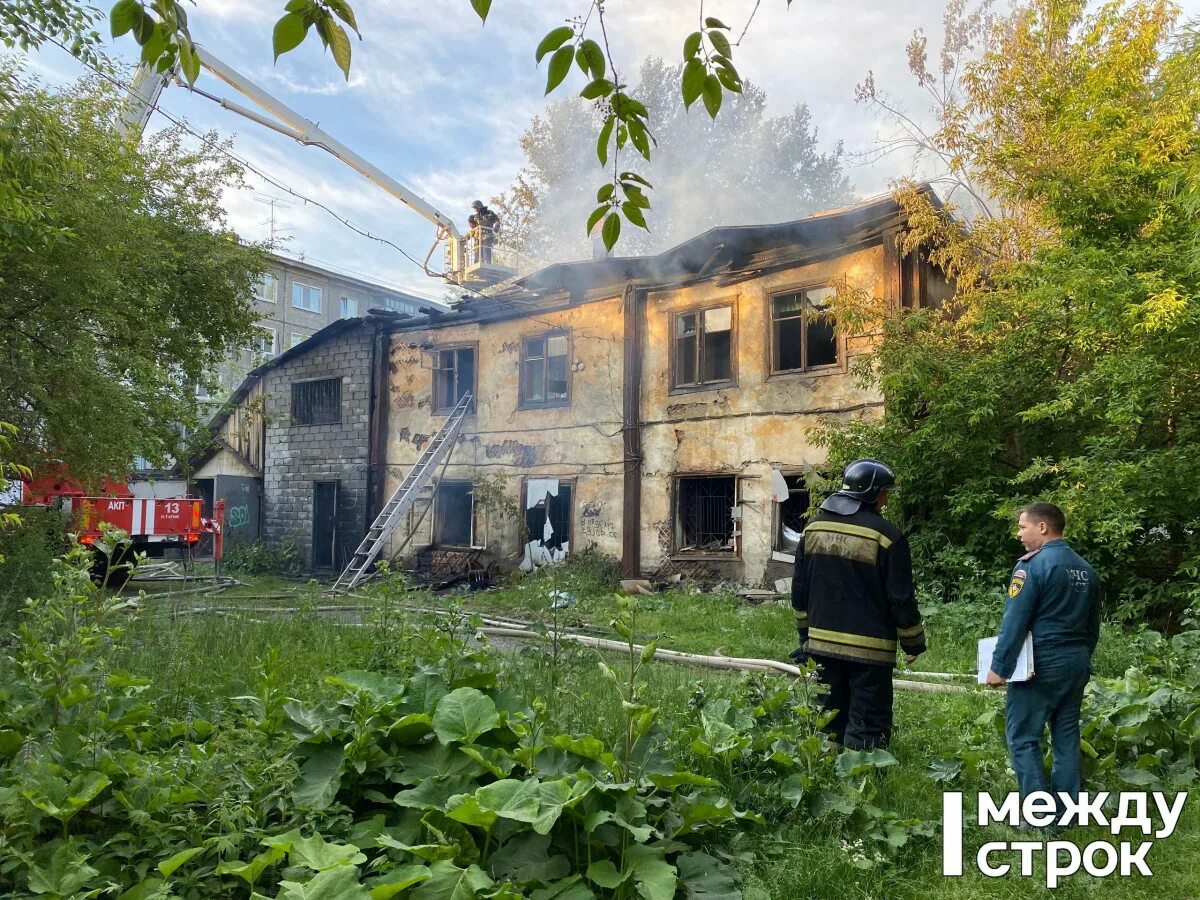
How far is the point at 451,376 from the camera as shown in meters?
18.2

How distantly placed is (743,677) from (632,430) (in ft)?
31.5

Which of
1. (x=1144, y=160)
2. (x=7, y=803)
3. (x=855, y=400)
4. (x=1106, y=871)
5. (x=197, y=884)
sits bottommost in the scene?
(x=1106, y=871)

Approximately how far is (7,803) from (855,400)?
1156cm

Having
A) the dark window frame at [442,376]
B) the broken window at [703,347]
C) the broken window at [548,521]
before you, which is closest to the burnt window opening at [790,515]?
the broken window at [703,347]

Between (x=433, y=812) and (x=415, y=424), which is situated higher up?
(x=415, y=424)

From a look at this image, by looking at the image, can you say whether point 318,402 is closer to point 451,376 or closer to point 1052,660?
point 451,376

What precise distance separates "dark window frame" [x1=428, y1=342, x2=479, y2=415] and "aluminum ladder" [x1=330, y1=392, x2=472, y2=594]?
194mm

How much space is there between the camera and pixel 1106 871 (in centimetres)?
318

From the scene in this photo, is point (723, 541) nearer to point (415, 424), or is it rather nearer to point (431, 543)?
point (431, 543)

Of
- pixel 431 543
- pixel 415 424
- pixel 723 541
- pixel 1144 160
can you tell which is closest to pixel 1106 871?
pixel 1144 160

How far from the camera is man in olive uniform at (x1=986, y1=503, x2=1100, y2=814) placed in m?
3.57

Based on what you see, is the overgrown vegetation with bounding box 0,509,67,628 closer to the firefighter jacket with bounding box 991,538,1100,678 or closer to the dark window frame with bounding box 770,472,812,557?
the firefighter jacket with bounding box 991,538,1100,678

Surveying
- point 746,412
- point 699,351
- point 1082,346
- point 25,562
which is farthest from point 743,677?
point 699,351
